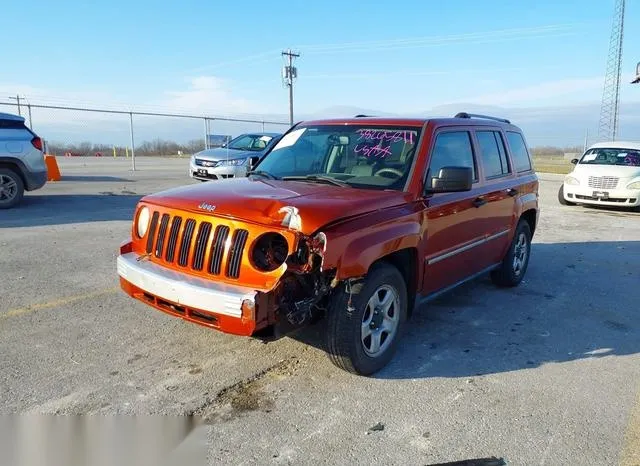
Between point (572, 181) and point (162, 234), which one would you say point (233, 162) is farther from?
point (162, 234)

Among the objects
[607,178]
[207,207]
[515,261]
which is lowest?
[515,261]

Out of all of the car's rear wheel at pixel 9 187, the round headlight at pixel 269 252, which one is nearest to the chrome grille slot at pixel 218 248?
the round headlight at pixel 269 252

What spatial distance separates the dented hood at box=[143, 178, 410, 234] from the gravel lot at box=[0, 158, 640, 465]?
119cm

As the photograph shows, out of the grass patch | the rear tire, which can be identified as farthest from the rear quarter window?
the grass patch

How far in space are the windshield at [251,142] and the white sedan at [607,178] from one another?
8.49m

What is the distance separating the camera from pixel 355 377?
12.9 ft

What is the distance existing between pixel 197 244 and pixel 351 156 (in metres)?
1.67

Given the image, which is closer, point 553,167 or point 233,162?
point 233,162

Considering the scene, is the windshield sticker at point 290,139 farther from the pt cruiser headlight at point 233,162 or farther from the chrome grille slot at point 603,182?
the chrome grille slot at point 603,182

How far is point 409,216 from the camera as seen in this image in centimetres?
411

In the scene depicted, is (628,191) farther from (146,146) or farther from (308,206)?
(146,146)

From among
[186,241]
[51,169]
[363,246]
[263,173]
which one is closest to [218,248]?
[186,241]

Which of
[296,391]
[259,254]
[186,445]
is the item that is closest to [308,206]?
[259,254]

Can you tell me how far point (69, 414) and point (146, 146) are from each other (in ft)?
125
